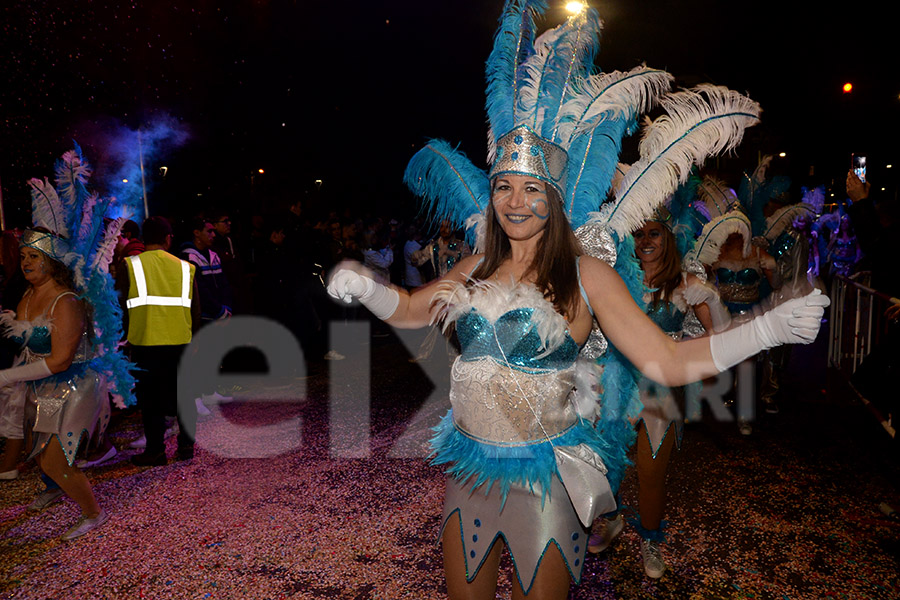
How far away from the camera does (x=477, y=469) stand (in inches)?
78.8

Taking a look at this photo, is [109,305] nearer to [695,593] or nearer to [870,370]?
[695,593]

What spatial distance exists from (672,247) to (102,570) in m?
3.96

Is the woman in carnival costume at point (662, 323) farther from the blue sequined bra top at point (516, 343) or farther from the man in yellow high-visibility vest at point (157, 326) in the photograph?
the man in yellow high-visibility vest at point (157, 326)

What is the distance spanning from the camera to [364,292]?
7.12ft

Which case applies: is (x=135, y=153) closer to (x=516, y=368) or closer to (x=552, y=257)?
(x=552, y=257)

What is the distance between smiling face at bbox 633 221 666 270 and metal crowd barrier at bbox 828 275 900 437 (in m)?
2.96

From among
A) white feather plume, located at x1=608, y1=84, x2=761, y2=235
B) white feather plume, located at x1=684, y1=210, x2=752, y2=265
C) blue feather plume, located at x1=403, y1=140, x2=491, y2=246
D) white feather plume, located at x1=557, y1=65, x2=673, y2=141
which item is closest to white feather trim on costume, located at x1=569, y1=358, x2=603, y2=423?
white feather plume, located at x1=608, y1=84, x2=761, y2=235

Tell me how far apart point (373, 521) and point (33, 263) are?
2.82 m

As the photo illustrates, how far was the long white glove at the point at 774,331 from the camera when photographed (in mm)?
1592

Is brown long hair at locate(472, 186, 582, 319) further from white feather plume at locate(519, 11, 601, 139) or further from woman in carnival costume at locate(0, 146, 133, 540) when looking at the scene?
woman in carnival costume at locate(0, 146, 133, 540)

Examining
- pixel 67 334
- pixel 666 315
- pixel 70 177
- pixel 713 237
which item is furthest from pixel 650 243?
pixel 70 177

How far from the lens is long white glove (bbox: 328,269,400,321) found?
2.15 metres

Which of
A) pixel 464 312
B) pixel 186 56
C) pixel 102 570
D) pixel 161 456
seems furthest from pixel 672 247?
pixel 186 56

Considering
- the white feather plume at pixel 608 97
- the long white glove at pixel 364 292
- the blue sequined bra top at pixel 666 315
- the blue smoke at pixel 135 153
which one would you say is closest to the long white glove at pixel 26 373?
the long white glove at pixel 364 292
